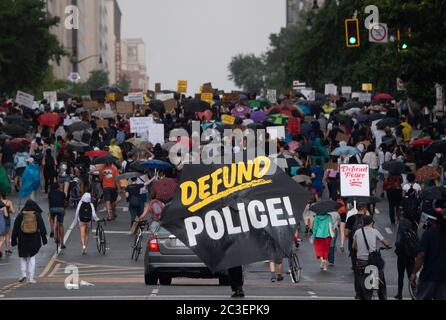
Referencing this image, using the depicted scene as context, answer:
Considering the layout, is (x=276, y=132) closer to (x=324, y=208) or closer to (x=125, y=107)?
(x=125, y=107)

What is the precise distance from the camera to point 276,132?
49.2 metres

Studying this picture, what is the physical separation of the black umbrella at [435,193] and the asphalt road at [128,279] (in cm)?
173

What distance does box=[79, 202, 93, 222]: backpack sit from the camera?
121 ft

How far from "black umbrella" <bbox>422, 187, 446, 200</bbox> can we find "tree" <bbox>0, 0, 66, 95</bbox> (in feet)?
137

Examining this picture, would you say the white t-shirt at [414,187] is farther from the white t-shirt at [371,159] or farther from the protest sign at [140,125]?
the protest sign at [140,125]

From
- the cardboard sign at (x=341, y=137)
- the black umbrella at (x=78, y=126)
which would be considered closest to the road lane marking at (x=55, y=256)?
the black umbrella at (x=78, y=126)

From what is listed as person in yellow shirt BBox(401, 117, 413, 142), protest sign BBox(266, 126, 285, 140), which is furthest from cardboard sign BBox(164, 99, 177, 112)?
protest sign BBox(266, 126, 285, 140)

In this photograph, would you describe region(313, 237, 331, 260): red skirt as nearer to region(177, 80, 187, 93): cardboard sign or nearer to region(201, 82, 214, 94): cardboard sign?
region(201, 82, 214, 94): cardboard sign

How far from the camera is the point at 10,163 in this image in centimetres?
5084

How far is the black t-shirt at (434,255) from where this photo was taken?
2108 centimetres

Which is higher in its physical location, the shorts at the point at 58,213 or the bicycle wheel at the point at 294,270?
the shorts at the point at 58,213

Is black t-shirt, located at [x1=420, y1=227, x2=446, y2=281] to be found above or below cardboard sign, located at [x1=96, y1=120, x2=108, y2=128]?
below

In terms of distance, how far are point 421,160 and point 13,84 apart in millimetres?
37360
